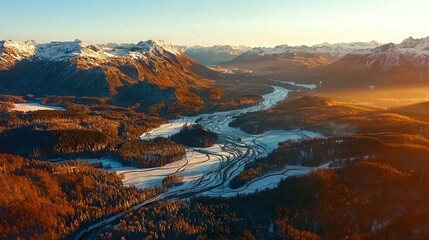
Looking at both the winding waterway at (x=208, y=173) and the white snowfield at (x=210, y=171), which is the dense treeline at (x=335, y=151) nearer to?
the winding waterway at (x=208, y=173)

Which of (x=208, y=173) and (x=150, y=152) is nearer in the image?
(x=208, y=173)

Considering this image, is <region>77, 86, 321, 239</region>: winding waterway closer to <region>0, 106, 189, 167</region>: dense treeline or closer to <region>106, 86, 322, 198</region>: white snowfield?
<region>106, 86, 322, 198</region>: white snowfield

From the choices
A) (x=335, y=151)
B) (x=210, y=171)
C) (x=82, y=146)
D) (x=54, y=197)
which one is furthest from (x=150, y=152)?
(x=335, y=151)

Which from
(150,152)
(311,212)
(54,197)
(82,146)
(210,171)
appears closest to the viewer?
(311,212)

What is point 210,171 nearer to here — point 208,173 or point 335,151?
point 208,173

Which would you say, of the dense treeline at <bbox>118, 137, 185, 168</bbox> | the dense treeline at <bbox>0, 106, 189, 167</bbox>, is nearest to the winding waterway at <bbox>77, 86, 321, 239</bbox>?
the dense treeline at <bbox>118, 137, 185, 168</bbox>

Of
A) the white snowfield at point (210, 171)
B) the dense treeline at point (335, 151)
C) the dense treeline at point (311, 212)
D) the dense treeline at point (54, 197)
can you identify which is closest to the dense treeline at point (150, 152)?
the white snowfield at point (210, 171)

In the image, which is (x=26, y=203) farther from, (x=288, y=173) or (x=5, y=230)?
(x=288, y=173)
